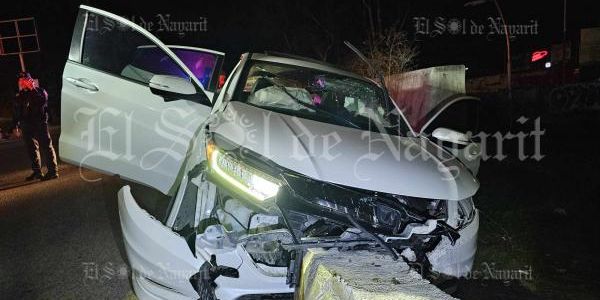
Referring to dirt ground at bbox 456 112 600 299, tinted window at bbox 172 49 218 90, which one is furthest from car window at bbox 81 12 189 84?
dirt ground at bbox 456 112 600 299

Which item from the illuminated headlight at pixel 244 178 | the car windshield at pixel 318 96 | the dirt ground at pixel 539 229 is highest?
the car windshield at pixel 318 96

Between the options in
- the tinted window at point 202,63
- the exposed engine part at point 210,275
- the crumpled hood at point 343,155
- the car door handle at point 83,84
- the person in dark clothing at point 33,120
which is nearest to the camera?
the exposed engine part at point 210,275

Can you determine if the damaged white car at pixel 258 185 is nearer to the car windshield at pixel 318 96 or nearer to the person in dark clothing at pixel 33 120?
the car windshield at pixel 318 96

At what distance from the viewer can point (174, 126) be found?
3.84 m

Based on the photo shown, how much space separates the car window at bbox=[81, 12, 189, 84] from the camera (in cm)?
414

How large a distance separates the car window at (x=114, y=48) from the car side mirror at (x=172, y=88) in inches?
11.8

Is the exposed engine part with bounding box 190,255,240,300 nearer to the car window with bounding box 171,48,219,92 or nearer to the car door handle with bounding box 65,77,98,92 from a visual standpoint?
the car door handle with bounding box 65,77,98,92

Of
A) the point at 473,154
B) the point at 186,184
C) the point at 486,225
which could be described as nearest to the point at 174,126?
the point at 186,184

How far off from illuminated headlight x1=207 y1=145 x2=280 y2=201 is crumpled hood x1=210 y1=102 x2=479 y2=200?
0.53 feet

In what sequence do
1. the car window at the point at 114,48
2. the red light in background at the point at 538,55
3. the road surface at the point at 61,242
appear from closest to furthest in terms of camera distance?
the road surface at the point at 61,242
the car window at the point at 114,48
the red light in background at the point at 538,55

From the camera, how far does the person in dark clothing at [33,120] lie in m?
7.45

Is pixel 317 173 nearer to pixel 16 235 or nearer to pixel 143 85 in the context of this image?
pixel 143 85

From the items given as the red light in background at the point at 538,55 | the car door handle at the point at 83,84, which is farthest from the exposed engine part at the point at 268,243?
the red light in background at the point at 538,55

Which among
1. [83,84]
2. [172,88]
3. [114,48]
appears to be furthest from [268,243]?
[114,48]
